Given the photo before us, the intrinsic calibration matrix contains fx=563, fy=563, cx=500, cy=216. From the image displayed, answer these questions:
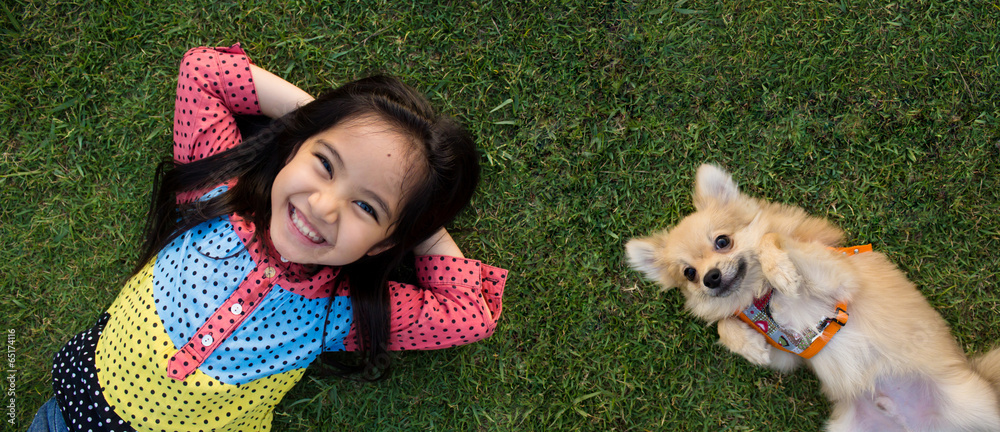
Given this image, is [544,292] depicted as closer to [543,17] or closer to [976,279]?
[543,17]

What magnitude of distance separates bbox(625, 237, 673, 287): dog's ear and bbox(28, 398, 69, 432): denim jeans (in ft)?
10.7

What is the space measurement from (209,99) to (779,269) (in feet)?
10.2

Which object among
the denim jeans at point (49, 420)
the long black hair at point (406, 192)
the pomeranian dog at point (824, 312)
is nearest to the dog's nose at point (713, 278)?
the pomeranian dog at point (824, 312)

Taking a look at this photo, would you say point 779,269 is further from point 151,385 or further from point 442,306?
point 151,385

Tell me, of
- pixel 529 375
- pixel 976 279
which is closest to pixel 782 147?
pixel 976 279

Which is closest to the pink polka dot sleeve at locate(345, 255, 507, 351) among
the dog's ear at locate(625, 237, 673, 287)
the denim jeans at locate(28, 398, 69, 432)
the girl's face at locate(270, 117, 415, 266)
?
the girl's face at locate(270, 117, 415, 266)

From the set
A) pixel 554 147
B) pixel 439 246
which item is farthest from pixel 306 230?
pixel 554 147

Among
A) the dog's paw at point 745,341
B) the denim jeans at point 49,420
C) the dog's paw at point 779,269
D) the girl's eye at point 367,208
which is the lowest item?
the dog's paw at point 745,341

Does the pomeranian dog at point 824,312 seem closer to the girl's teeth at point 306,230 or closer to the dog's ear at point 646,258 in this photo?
the dog's ear at point 646,258

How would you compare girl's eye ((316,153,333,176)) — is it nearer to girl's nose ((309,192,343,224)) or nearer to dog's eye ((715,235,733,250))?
girl's nose ((309,192,343,224))

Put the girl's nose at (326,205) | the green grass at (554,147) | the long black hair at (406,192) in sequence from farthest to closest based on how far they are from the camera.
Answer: the green grass at (554,147) → the long black hair at (406,192) → the girl's nose at (326,205)

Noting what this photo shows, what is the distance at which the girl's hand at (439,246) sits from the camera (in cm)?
328

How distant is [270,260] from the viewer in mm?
2891

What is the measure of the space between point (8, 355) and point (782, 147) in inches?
196
